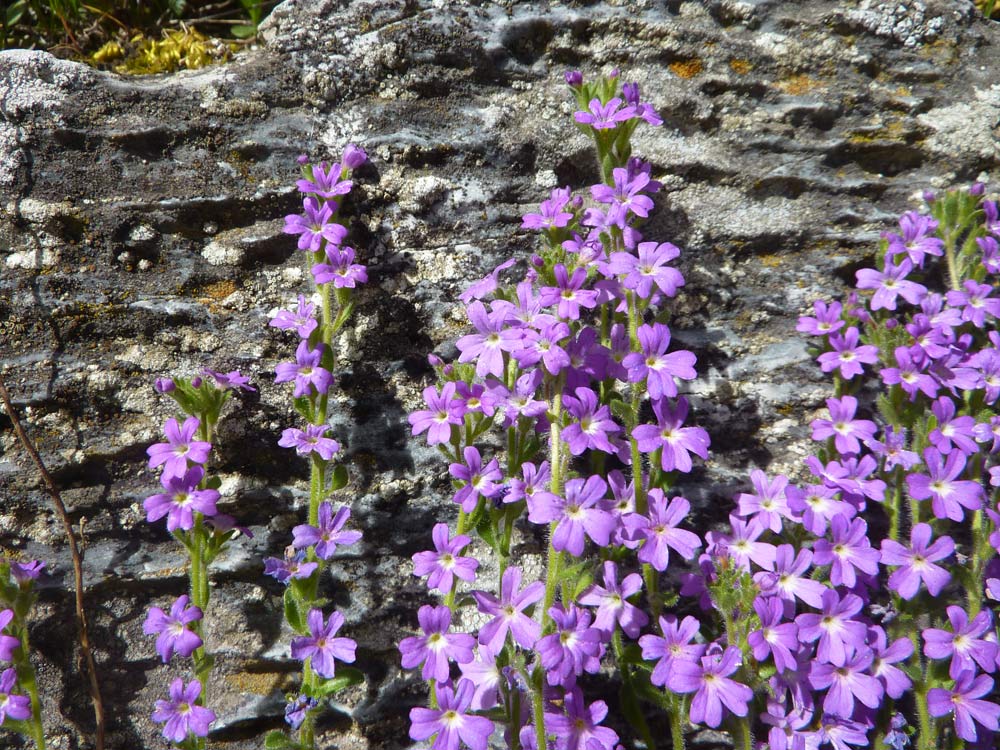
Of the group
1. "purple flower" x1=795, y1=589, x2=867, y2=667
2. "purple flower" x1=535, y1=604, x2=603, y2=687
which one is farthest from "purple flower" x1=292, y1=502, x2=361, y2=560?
"purple flower" x1=795, y1=589, x2=867, y2=667

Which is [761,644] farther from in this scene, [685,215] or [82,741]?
[82,741]

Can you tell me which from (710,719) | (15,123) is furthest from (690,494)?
(15,123)

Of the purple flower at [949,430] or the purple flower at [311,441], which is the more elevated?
the purple flower at [311,441]

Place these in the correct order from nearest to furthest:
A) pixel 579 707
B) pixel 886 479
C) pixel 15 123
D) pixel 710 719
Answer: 1. pixel 710 719
2. pixel 579 707
3. pixel 15 123
4. pixel 886 479

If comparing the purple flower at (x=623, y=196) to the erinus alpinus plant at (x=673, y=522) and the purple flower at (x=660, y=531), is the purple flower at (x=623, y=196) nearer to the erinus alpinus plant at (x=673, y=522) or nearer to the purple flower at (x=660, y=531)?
the erinus alpinus plant at (x=673, y=522)

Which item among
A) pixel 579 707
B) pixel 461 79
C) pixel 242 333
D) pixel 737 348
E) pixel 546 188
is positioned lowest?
pixel 579 707

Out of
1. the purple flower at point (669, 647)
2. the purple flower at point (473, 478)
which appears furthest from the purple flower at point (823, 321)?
the purple flower at point (473, 478)

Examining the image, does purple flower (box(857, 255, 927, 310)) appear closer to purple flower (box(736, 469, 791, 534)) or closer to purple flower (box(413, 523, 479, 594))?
purple flower (box(736, 469, 791, 534))
